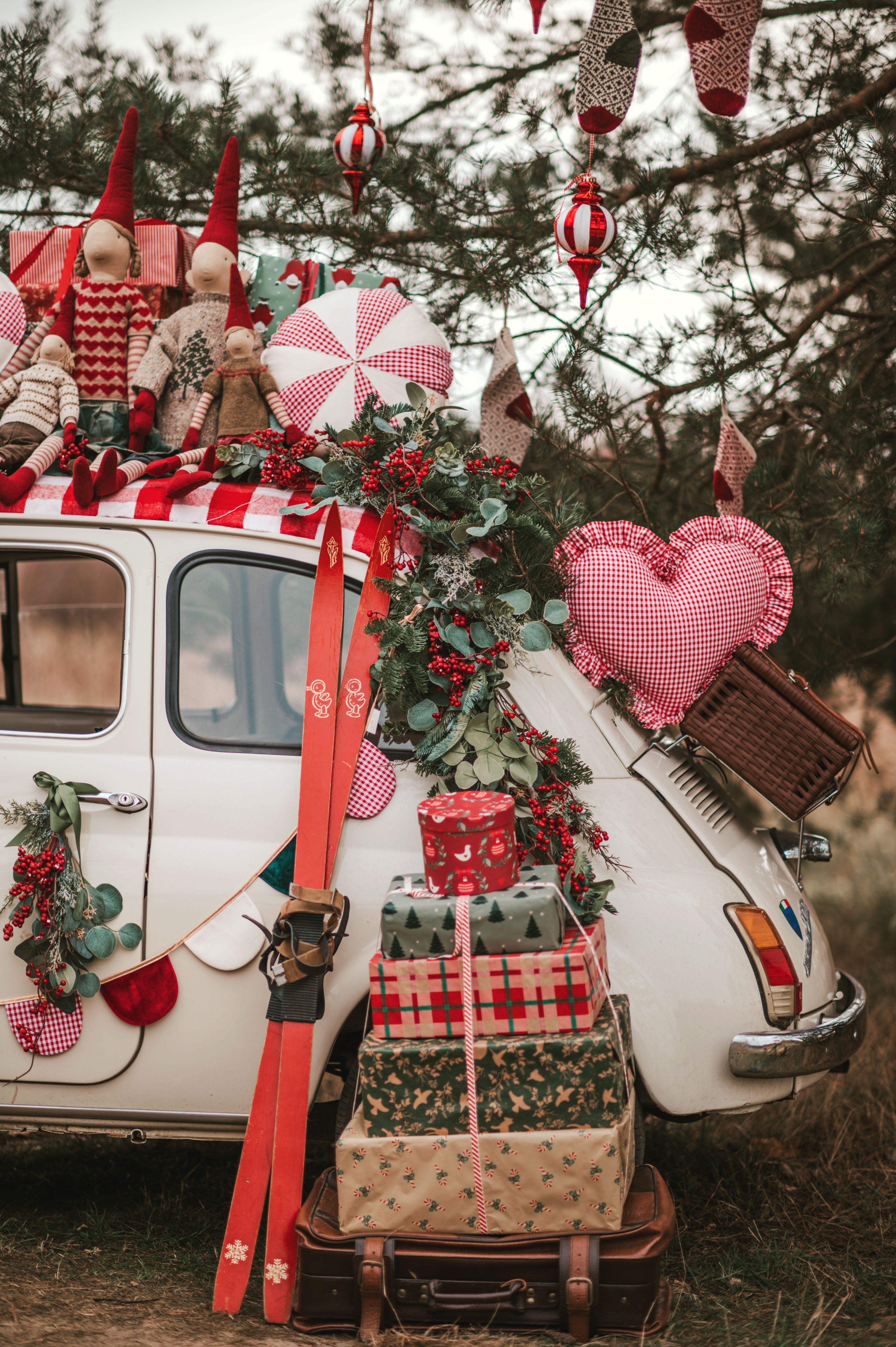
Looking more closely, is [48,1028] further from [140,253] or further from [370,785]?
[140,253]

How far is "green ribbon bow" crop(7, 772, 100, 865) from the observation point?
2.79 meters

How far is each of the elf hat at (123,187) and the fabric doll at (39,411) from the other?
0.27 metres

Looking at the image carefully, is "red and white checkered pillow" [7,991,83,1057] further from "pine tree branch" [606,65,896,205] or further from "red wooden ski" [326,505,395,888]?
"pine tree branch" [606,65,896,205]

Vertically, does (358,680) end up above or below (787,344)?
below

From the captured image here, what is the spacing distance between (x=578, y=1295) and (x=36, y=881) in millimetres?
1612

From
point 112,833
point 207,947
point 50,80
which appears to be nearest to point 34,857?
point 112,833

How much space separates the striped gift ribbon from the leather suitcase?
94 mm

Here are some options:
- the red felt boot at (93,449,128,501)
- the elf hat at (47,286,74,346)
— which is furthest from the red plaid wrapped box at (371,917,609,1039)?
the elf hat at (47,286,74,346)

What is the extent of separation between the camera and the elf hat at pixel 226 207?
3.47 meters

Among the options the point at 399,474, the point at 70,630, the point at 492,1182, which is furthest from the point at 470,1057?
the point at 70,630

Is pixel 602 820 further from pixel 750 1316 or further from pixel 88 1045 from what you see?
pixel 88 1045

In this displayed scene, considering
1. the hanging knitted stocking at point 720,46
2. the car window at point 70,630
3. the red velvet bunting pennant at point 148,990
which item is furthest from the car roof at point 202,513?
the car window at point 70,630

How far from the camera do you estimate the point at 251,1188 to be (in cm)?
270

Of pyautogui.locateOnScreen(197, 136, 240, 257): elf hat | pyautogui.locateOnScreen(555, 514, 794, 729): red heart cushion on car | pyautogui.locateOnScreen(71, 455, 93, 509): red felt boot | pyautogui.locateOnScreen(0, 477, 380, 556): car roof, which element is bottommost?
pyautogui.locateOnScreen(555, 514, 794, 729): red heart cushion on car
